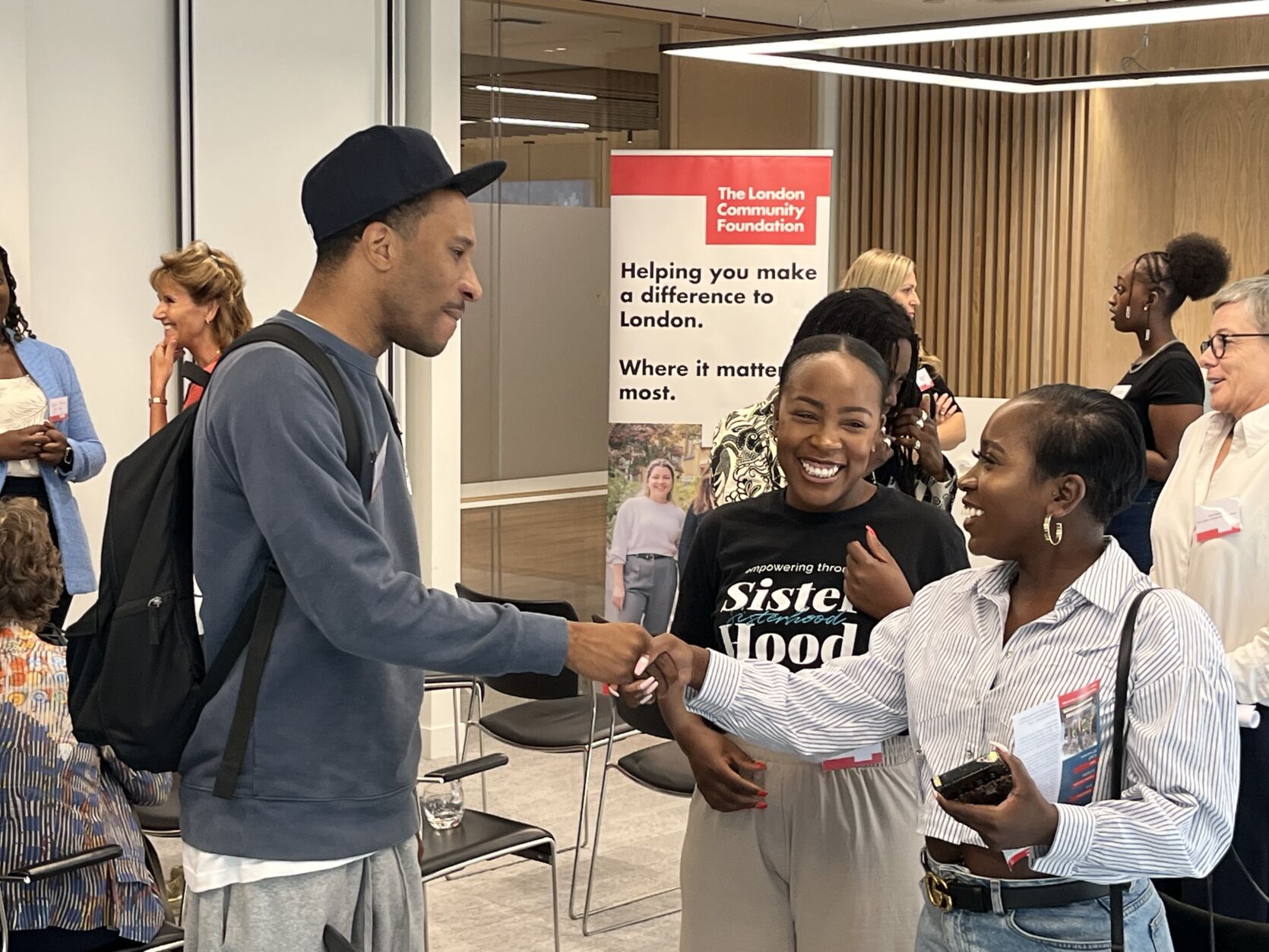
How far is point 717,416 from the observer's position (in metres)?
6.61

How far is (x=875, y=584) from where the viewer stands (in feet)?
8.45

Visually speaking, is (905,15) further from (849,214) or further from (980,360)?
(980,360)

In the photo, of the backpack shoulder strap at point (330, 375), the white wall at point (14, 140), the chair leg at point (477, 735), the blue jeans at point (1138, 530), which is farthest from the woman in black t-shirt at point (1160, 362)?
the white wall at point (14, 140)

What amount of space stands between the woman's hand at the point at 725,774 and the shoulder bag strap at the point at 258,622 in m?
0.84

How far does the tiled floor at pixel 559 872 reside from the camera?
4.73 meters

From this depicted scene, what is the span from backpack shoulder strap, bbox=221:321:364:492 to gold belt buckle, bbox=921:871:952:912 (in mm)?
973

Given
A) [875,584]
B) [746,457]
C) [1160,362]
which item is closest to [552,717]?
[746,457]

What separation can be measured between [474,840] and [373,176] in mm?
2187

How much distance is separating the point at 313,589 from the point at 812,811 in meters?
1.01

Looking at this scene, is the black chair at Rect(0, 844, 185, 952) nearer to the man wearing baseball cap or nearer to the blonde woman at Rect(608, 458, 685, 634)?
the man wearing baseball cap

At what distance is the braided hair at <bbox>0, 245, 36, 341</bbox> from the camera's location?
503 centimetres

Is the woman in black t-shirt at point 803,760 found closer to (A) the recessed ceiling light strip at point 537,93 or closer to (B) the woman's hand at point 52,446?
(B) the woman's hand at point 52,446

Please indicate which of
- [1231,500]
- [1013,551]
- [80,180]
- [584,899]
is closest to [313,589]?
[1013,551]

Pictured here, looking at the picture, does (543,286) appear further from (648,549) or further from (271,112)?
(271,112)
